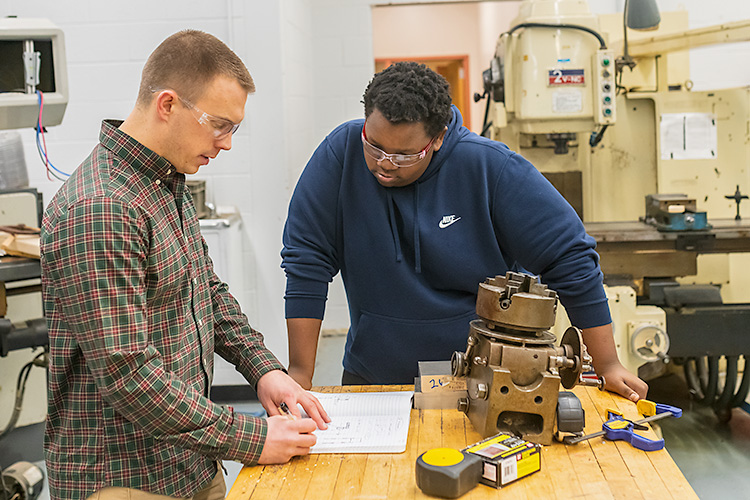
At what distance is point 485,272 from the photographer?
66.9 inches

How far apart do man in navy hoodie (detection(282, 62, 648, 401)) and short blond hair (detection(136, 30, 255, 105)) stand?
0.40m

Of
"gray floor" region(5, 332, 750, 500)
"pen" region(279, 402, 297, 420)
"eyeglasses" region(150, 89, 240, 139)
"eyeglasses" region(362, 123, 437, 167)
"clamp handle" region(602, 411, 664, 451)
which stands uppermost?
"eyeglasses" region(150, 89, 240, 139)

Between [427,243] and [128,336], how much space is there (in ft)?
2.42


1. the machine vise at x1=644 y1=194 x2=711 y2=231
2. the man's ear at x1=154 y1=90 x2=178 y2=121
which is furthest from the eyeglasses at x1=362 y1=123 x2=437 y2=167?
the machine vise at x1=644 y1=194 x2=711 y2=231

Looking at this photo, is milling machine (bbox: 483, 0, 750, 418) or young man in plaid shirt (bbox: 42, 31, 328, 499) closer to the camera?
young man in plaid shirt (bbox: 42, 31, 328, 499)

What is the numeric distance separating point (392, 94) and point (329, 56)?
3.35 meters

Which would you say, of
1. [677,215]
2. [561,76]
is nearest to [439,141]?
[561,76]

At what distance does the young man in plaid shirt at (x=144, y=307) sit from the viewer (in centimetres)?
114

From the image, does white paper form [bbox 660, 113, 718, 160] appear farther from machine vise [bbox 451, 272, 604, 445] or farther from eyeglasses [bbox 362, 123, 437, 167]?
machine vise [bbox 451, 272, 604, 445]

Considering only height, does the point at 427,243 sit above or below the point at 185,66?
below

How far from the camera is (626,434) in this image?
134 cm

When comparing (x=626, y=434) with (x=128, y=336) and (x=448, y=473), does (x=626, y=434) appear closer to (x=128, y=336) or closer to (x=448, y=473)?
(x=448, y=473)

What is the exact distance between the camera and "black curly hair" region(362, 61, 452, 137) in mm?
1526

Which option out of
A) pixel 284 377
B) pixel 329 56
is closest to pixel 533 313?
pixel 284 377
